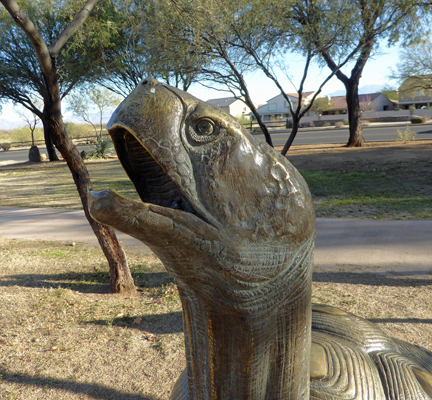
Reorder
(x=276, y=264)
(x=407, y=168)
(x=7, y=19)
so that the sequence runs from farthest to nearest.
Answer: (x=7, y=19) → (x=407, y=168) → (x=276, y=264)

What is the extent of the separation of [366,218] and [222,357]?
6.36 m

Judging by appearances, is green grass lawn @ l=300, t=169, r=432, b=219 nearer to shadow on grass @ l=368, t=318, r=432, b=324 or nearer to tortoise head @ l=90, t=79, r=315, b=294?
shadow on grass @ l=368, t=318, r=432, b=324

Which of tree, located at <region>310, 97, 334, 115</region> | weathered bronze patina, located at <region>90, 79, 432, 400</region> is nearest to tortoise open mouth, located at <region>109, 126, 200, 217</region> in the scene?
weathered bronze patina, located at <region>90, 79, 432, 400</region>

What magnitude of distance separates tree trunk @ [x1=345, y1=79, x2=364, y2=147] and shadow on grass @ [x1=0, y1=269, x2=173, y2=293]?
46.0 ft

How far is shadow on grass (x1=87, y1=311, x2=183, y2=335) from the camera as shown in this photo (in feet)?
12.0

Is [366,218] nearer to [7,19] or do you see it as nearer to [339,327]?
[339,327]

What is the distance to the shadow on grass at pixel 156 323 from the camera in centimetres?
365

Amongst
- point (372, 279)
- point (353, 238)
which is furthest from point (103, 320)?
point (353, 238)

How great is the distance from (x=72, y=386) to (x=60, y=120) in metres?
2.58

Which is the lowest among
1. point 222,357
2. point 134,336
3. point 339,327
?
point 134,336

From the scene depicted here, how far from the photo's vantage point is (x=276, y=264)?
0.86m

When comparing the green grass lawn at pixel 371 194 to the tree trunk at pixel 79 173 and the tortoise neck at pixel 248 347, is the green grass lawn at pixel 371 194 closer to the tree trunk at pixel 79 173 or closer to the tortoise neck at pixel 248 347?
the tree trunk at pixel 79 173

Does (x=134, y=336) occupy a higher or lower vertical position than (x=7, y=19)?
lower

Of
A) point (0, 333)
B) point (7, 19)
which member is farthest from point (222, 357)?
point (7, 19)
